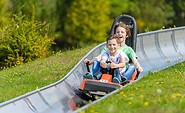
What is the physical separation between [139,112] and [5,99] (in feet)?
11.6

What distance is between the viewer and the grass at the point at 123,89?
8117mm

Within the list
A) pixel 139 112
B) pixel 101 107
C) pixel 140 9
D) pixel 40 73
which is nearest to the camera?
pixel 139 112

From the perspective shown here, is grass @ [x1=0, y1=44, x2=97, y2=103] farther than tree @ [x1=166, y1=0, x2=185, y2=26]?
No

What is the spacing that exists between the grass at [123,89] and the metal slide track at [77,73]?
479 millimetres

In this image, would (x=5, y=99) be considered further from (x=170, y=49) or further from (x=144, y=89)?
(x=170, y=49)

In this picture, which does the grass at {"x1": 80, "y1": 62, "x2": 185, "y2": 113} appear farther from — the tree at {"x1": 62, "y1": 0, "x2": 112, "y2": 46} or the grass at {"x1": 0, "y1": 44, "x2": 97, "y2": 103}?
the tree at {"x1": 62, "y1": 0, "x2": 112, "y2": 46}

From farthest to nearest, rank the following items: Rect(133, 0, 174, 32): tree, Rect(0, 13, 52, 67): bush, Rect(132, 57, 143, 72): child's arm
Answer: Rect(133, 0, 174, 32): tree
Rect(0, 13, 52, 67): bush
Rect(132, 57, 143, 72): child's arm

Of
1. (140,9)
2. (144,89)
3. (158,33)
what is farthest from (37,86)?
(140,9)

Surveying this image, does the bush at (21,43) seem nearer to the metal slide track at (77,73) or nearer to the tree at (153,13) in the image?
the metal slide track at (77,73)

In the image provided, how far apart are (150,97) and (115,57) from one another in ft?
8.14

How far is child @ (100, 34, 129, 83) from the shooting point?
10980mm

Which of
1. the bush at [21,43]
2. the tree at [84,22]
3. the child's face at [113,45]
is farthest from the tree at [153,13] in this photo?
the child's face at [113,45]

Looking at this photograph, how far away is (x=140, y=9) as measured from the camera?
56500 millimetres

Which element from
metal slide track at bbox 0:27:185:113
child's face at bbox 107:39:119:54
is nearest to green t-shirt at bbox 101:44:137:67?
child's face at bbox 107:39:119:54
